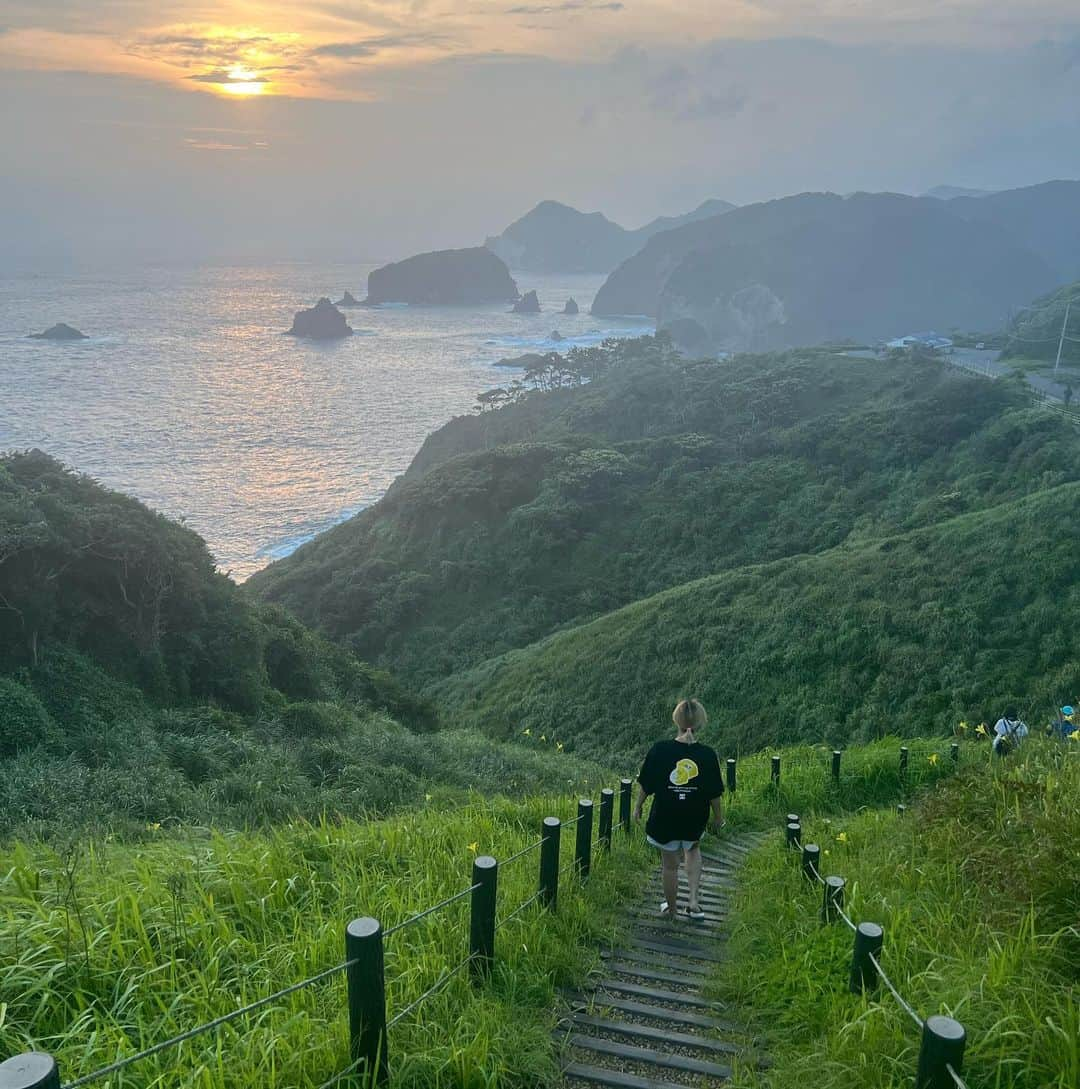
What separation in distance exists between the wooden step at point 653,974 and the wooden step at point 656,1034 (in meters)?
0.69

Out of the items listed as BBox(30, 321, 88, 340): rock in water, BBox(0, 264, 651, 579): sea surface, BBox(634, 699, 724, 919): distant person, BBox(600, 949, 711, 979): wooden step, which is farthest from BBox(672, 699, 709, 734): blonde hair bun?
BBox(30, 321, 88, 340): rock in water

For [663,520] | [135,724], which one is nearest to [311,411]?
[663,520]

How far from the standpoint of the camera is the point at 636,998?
458cm

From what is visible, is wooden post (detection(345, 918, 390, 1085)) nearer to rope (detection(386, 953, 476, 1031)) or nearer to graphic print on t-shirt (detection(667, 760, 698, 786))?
rope (detection(386, 953, 476, 1031))

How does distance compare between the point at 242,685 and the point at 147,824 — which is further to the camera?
the point at 242,685

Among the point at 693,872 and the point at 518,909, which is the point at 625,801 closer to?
the point at 693,872

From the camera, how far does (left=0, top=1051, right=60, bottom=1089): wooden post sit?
193cm

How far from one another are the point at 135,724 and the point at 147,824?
6.32 metres

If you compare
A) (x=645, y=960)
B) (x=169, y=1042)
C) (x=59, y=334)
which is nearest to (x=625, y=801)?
(x=645, y=960)

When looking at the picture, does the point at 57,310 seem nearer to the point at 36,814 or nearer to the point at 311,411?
the point at 311,411

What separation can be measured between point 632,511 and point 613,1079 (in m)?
40.8

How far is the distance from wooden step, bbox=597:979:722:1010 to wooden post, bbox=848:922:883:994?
99 centimetres

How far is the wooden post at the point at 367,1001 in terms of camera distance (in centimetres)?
301

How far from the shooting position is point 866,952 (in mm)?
3793
